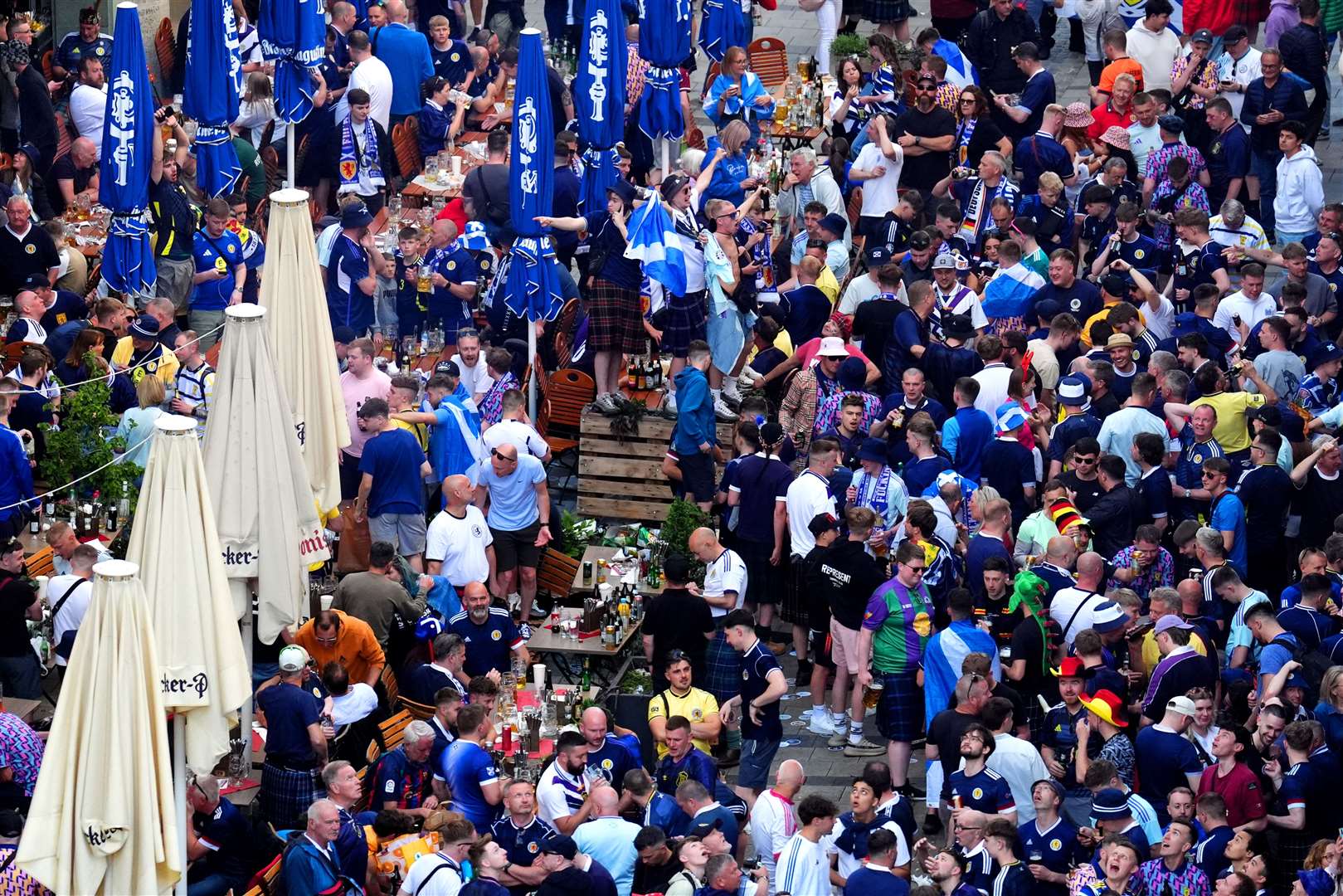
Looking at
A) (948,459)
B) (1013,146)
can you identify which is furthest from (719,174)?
(948,459)

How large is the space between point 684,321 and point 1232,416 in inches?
173

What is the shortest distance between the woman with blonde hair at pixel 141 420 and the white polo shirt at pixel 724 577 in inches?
172

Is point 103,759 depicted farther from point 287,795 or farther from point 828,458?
point 828,458

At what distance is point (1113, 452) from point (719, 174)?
5.43 m

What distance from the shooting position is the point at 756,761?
647 inches

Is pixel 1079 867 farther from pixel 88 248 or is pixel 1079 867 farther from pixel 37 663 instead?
pixel 88 248

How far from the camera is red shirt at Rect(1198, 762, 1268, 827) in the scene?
14.9 m

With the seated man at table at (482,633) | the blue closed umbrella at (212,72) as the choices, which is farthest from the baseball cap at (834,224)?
the seated man at table at (482,633)

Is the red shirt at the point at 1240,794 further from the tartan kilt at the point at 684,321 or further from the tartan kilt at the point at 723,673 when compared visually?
the tartan kilt at the point at 684,321

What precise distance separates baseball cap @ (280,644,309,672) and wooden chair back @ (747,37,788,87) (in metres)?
12.5

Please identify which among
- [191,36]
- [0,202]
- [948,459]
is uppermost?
[191,36]

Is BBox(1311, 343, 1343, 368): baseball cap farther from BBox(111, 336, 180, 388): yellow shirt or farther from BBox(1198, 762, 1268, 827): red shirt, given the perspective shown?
BBox(111, 336, 180, 388): yellow shirt

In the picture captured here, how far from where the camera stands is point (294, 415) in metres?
15.9

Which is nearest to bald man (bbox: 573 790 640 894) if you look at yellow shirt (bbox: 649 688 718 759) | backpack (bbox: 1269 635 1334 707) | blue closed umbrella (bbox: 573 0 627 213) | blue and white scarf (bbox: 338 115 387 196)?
yellow shirt (bbox: 649 688 718 759)
